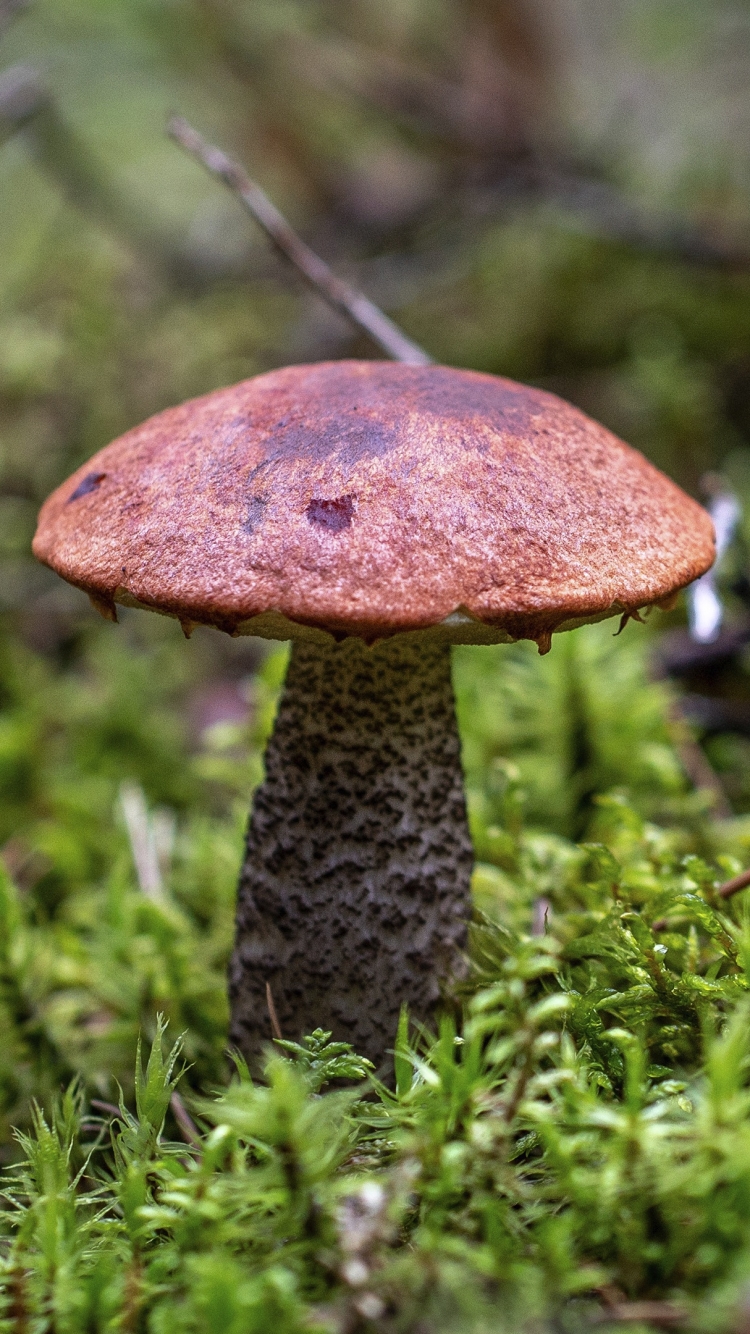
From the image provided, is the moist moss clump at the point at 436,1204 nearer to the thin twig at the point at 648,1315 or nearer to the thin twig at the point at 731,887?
the thin twig at the point at 648,1315

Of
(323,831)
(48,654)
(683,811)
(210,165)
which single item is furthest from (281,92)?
(323,831)

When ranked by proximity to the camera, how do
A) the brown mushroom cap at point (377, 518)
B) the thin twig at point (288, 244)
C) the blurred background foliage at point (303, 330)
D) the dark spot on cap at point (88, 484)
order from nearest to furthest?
the brown mushroom cap at point (377, 518) → the dark spot on cap at point (88, 484) → the thin twig at point (288, 244) → the blurred background foliage at point (303, 330)

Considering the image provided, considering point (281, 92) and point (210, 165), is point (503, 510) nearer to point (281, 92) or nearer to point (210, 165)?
point (210, 165)

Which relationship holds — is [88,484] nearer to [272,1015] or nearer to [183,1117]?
[272,1015]

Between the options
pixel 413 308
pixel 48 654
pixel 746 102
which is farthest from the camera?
pixel 746 102

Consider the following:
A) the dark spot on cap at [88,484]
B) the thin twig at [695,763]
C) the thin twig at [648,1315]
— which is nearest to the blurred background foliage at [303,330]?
the thin twig at [695,763]

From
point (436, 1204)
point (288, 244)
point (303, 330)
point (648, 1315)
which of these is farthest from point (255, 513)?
point (303, 330)
